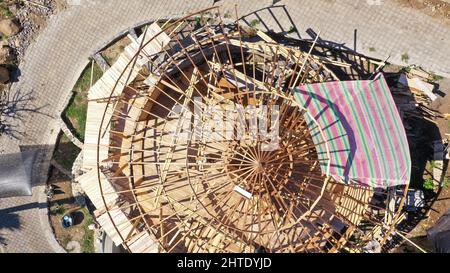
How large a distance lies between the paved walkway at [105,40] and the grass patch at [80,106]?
0.35 m

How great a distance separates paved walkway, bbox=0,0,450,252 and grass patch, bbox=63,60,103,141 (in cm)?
35

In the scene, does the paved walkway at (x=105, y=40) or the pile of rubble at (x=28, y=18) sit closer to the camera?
the paved walkway at (x=105, y=40)

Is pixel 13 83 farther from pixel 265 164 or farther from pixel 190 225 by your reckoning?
pixel 265 164

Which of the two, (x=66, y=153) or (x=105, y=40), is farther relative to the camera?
(x=66, y=153)

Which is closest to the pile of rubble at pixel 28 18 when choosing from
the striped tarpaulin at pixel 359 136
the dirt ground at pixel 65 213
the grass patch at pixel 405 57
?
the dirt ground at pixel 65 213

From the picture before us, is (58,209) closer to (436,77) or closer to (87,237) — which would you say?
(87,237)

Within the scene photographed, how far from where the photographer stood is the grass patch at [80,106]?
76.2 feet

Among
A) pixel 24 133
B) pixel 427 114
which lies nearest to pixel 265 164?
pixel 427 114

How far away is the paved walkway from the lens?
71.9ft

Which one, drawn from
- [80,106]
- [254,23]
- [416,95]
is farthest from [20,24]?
[416,95]

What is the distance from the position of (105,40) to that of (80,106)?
3.53 metres

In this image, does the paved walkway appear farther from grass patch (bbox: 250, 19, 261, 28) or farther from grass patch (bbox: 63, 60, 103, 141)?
grass patch (bbox: 63, 60, 103, 141)

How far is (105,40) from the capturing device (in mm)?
23016

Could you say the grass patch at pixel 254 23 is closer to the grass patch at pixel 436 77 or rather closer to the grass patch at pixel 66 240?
the grass patch at pixel 436 77
